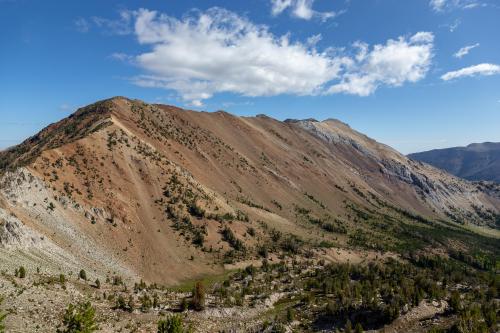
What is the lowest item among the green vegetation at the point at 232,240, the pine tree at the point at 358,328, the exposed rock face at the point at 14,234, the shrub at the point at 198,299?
the pine tree at the point at 358,328

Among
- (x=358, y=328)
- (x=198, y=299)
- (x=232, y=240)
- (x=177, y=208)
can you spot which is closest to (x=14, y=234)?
(x=198, y=299)

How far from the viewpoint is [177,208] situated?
6931cm

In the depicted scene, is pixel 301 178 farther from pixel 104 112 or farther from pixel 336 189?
pixel 104 112

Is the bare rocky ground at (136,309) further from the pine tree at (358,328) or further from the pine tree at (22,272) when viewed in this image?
the pine tree at (358,328)

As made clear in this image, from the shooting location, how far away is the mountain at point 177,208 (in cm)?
4803

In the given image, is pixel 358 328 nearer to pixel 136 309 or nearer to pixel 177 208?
pixel 136 309

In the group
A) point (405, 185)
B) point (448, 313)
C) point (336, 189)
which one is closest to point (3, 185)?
point (448, 313)

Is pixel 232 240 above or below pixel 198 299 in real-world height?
above

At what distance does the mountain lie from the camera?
48.0 m

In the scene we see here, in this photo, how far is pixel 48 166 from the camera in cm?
6050

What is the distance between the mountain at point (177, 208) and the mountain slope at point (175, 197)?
24 cm

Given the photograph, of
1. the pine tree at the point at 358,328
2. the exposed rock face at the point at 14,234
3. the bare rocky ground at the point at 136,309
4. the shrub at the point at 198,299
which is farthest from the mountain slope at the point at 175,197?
the pine tree at the point at 358,328

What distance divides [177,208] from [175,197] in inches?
119

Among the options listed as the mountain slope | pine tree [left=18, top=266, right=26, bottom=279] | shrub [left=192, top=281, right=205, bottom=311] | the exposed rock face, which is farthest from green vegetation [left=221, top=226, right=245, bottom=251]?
pine tree [left=18, top=266, right=26, bottom=279]
